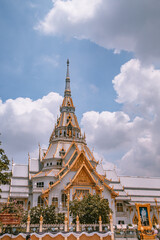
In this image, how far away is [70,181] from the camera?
1356 inches

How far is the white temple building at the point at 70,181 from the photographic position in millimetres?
34938

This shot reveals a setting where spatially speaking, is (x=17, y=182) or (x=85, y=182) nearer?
(x=85, y=182)

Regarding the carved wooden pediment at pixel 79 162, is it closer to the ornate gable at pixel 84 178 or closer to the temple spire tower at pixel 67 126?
the ornate gable at pixel 84 178

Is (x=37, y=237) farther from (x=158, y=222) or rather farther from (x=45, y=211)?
(x=158, y=222)

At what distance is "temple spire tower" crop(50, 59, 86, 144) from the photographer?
149 feet

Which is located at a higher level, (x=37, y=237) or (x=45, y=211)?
(x=45, y=211)

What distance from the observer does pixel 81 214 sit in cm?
2527

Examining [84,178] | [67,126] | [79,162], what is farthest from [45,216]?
[67,126]

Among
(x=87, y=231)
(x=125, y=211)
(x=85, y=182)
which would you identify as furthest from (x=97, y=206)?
(x=125, y=211)

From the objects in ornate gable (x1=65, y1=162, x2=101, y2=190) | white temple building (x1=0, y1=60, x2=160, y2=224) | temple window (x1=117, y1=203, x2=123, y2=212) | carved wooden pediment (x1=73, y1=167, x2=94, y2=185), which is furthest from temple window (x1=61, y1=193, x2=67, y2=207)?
temple window (x1=117, y1=203, x2=123, y2=212)

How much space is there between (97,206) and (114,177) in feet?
72.1

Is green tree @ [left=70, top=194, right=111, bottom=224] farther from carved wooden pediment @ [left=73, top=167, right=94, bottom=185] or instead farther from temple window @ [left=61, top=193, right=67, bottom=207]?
carved wooden pediment @ [left=73, top=167, right=94, bottom=185]

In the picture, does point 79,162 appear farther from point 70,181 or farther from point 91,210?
point 91,210

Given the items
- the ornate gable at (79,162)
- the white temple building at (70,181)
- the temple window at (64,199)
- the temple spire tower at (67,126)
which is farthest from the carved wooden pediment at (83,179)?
the temple spire tower at (67,126)
